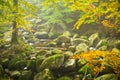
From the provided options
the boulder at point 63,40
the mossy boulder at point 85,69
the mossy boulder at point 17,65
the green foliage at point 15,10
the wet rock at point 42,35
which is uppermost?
the green foliage at point 15,10

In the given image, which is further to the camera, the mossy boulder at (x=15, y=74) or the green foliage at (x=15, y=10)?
the mossy boulder at (x=15, y=74)

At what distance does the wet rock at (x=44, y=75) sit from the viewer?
9442 mm

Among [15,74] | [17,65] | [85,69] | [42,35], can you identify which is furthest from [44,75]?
[42,35]

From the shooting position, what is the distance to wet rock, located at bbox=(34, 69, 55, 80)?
9442 mm

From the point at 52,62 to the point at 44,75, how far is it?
0.97 meters

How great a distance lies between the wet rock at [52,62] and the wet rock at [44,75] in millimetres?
457

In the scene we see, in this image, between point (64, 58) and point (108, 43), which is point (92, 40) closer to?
point (108, 43)

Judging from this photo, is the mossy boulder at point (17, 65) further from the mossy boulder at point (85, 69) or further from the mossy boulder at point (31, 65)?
the mossy boulder at point (85, 69)

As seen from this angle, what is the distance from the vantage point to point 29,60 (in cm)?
1134

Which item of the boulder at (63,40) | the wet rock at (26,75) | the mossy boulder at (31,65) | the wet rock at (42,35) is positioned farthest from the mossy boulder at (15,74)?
the wet rock at (42,35)

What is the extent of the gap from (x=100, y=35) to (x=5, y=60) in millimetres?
8324

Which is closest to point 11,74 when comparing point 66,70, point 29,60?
point 29,60

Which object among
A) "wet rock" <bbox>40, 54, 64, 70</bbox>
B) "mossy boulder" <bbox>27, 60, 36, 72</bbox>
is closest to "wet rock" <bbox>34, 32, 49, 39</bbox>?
"mossy boulder" <bbox>27, 60, 36, 72</bbox>

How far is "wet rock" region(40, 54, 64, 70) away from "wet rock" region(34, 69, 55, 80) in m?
0.46
